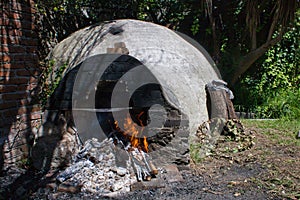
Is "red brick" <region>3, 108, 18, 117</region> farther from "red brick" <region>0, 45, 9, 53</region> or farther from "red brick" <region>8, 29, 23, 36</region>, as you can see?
"red brick" <region>8, 29, 23, 36</region>

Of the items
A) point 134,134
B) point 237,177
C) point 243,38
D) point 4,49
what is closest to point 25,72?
point 4,49

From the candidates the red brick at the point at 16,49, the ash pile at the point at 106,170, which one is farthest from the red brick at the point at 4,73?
the ash pile at the point at 106,170

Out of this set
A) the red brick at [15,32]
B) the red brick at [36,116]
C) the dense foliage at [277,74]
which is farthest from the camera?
the dense foliage at [277,74]

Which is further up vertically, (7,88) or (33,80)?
(33,80)

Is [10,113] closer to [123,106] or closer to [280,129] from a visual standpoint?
[123,106]

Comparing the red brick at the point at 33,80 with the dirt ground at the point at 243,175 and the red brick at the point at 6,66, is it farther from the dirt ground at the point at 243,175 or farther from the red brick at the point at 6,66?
the dirt ground at the point at 243,175

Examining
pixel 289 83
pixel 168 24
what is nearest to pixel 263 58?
pixel 289 83

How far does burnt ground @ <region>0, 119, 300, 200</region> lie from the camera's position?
3.23 meters

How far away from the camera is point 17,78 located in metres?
3.86

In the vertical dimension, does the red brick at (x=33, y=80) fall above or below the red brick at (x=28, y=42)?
below

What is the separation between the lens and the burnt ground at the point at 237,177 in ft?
10.6

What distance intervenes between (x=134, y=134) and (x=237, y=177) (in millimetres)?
1297

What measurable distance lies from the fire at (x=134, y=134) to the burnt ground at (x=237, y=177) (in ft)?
1.87

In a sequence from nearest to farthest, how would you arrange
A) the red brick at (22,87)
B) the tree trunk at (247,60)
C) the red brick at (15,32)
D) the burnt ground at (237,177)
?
the burnt ground at (237,177)
the red brick at (15,32)
the red brick at (22,87)
the tree trunk at (247,60)
